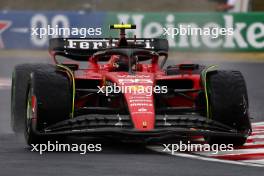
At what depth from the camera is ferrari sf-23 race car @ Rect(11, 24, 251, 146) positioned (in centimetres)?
1127

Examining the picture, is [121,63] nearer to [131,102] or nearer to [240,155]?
[131,102]

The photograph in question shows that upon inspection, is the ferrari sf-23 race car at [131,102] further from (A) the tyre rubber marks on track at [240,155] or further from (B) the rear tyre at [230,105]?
(A) the tyre rubber marks on track at [240,155]

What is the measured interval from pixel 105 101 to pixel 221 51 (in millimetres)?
16705

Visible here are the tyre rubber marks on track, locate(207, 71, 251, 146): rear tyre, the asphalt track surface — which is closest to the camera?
the asphalt track surface

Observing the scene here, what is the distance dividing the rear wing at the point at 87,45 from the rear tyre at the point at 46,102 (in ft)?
7.13

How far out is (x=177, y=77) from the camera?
12.3m

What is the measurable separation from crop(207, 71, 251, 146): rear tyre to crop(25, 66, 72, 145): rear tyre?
5.30ft

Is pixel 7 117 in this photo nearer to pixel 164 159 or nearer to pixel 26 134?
pixel 26 134

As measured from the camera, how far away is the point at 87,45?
1412 centimetres

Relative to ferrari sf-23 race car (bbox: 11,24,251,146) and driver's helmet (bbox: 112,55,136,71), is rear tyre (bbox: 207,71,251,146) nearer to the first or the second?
ferrari sf-23 race car (bbox: 11,24,251,146)

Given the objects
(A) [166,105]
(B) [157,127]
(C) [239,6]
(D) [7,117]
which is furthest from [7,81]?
(C) [239,6]

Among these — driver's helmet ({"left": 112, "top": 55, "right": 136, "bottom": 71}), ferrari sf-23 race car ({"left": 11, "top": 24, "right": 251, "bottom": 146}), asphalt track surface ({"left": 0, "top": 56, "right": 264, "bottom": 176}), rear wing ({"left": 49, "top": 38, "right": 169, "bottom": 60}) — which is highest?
rear wing ({"left": 49, "top": 38, "right": 169, "bottom": 60})

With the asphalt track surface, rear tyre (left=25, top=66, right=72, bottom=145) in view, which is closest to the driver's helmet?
the asphalt track surface

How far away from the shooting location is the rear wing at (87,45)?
45.8 feet
